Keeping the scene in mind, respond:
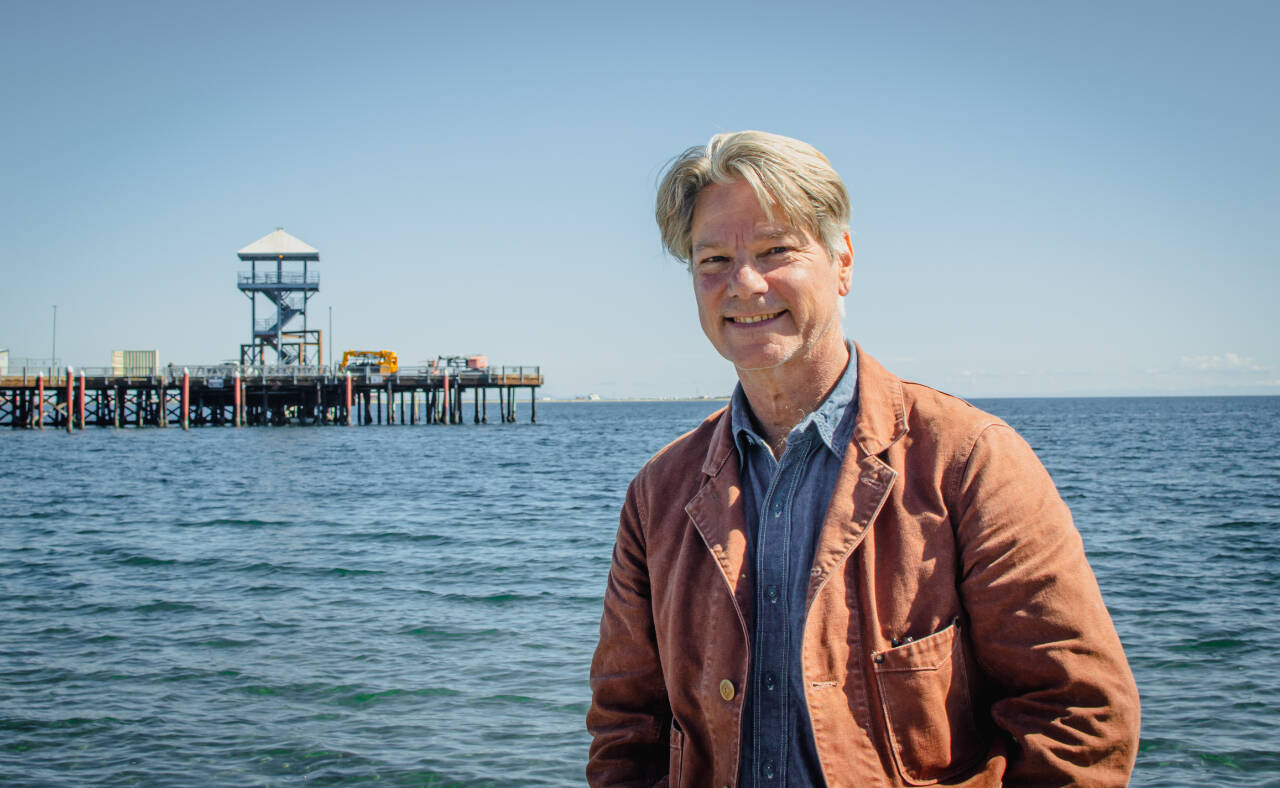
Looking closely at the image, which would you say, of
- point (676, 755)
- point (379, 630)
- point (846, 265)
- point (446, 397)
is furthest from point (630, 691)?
point (446, 397)

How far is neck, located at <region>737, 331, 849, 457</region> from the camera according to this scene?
2227 mm

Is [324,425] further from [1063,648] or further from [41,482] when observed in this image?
[1063,648]

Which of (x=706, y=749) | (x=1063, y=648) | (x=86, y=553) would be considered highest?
(x=1063, y=648)

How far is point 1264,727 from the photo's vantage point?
710 centimetres

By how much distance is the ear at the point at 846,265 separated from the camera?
221cm

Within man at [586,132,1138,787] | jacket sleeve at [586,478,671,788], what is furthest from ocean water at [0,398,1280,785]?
man at [586,132,1138,787]

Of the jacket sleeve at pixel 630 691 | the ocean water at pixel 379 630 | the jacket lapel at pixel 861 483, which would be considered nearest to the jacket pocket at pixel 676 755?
the jacket sleeve at pixel 630 691

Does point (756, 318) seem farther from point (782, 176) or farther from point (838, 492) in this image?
point (838, 492)

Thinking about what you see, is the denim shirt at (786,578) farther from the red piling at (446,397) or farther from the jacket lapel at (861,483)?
the red piling at (446,397)

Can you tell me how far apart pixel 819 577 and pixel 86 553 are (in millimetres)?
16901

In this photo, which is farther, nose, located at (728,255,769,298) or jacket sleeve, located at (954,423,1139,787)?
nose, located at (728,255,769,298)

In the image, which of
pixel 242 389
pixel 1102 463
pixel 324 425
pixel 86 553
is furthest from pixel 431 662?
pixel 324 425

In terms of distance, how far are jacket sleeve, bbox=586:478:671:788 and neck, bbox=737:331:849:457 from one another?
39 centimetres

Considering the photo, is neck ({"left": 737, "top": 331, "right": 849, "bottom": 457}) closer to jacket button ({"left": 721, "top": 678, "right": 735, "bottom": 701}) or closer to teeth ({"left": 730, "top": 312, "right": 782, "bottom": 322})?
teeth ({"left": 730, "top": 312, "right": 782, "bottom": 322})
